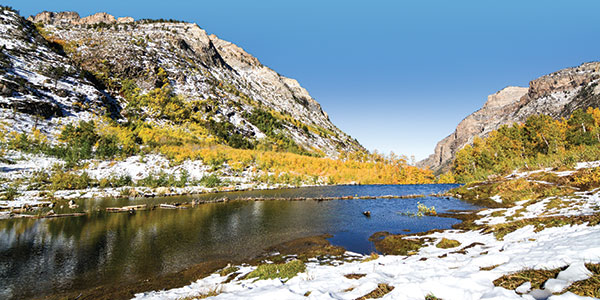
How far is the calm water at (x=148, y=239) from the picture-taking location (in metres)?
16.2

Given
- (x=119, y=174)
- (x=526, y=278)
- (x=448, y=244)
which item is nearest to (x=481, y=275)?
(x=526, y=278)

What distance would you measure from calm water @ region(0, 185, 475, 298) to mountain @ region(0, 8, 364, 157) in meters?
56.3

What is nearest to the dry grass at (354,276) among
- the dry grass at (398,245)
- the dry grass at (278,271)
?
the dry grass at (278,271)

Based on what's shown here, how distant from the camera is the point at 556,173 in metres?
30.0

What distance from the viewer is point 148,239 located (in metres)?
23.5

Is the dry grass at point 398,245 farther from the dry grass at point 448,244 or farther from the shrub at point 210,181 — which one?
the shrub at point 210,181

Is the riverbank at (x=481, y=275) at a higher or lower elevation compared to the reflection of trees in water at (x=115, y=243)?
higher

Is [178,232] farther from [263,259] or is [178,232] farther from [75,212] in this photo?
[75,212]

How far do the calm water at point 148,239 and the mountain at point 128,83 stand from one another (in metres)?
56.3

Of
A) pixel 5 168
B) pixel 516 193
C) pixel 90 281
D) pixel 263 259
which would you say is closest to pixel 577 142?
pixel 516 193

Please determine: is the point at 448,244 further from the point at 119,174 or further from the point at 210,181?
the point at 119,174

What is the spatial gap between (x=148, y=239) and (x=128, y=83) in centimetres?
12215

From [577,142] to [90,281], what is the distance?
8948cm

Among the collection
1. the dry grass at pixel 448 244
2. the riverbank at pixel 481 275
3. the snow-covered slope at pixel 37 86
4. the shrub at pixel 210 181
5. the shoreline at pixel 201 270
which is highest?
the snow-covered slope at pixel 37 86
